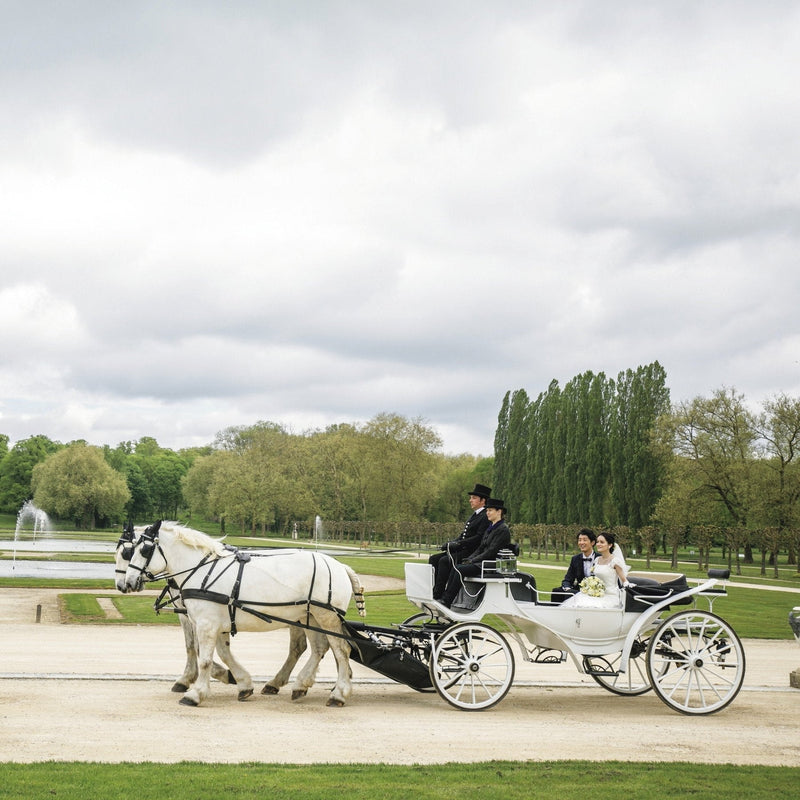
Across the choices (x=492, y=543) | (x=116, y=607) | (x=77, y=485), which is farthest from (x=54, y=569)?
(x=77, y=485)

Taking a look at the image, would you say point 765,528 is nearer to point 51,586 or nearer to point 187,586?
point 51,586

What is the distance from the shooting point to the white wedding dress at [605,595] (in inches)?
377

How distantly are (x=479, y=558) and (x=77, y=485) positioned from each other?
76.7 m

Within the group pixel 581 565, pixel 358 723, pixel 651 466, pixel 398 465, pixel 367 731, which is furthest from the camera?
pixel 398 465

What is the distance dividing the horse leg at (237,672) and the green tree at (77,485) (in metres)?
74.2

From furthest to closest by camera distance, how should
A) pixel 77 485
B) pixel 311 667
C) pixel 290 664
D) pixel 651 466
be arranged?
1. pixel 77 485
2. pixel 651 466
3. pixel 290 664
4. pixel 311 667

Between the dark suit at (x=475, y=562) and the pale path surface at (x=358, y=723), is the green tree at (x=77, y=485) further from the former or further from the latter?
the dark suit at (x=475, y=562)

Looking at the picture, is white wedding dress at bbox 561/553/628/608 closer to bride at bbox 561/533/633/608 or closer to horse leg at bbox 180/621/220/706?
bride at bbox 561/533/633/608

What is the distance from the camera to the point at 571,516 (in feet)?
206

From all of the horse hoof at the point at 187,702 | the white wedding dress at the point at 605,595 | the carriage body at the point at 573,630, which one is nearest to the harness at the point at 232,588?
the horse hoof at the point at 187,702

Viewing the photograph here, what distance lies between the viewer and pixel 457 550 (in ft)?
32.6

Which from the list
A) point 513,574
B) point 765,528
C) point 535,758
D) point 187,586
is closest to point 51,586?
point 187,586

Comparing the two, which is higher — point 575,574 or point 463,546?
point 463,546

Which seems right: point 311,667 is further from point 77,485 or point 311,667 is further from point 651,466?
point 77,485
